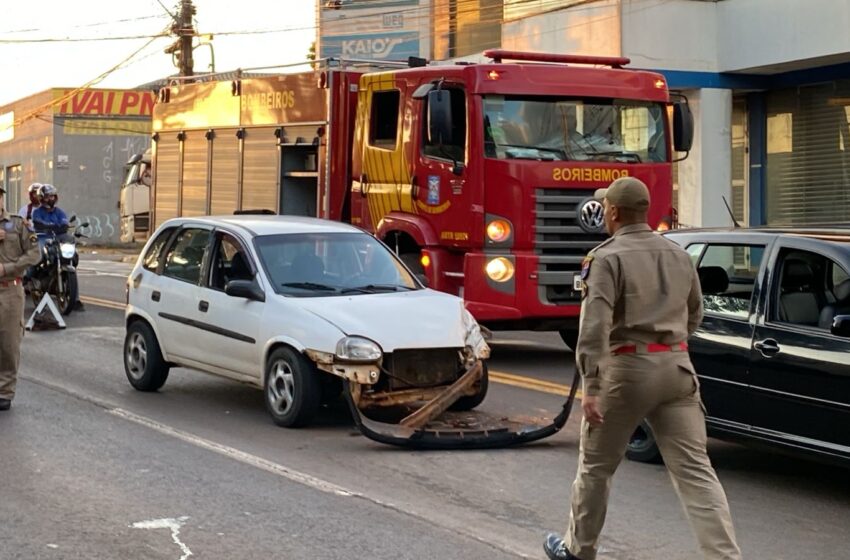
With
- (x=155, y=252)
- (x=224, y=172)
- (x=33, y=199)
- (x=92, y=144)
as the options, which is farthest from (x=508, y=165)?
(x=92, y=144)

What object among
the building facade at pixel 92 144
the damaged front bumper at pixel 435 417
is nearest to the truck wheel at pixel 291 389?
the damaged front bumper at pixel 435 417

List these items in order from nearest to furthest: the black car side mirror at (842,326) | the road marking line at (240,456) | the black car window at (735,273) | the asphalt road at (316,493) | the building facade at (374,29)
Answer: the asphalt road at (316,493), the black car side mirror at (842,326), the road marking line at (240,456), the black car window at (735,273), the building facade at (374,29)

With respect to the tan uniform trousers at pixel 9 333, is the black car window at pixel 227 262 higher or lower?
higher

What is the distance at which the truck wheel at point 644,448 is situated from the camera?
8109 mm

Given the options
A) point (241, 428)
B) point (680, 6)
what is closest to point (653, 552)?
point (241, 428)

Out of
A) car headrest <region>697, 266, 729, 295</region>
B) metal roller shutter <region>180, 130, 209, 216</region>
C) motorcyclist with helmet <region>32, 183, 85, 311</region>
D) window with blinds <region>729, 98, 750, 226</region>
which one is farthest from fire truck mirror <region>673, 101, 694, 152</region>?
window with blinds <region>729, 98, 750, 226</region>

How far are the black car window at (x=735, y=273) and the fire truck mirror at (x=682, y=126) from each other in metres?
5.41

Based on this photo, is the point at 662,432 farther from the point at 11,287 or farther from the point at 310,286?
the point at 11,287

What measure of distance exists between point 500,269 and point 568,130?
5.09 feet

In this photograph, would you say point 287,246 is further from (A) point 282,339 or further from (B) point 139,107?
(B) point 139,107

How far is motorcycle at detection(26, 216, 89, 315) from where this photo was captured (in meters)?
16.8

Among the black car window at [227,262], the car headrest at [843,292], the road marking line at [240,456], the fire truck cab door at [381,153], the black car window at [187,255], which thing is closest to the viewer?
the car headrest at [843,292]

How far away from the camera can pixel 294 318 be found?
9133 mm

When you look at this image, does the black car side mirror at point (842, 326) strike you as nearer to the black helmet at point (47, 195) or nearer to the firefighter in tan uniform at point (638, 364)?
the firefighter in tan uniform at point (638, 364)
